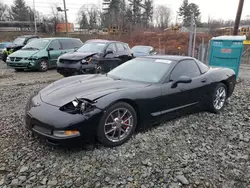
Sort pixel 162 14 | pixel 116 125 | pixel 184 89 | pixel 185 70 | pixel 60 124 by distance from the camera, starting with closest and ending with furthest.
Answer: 1. pixel 60 124
2. pixel 116 125
3. pixel 184 89
4. pixel 185 70
5. pixel 162 14

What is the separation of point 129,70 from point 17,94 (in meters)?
3.62

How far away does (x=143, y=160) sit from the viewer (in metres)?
2.77

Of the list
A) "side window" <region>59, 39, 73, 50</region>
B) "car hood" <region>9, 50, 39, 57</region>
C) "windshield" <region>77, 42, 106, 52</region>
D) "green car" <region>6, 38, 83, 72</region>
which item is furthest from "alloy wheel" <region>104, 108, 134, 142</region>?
"side window" <region>59, 39, 73, 50</region>

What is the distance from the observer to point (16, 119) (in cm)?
396

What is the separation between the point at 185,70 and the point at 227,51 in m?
4.92

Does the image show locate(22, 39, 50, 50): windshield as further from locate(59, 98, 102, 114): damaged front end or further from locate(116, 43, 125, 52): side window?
locate(59, 98, 102, 114): damaged front end

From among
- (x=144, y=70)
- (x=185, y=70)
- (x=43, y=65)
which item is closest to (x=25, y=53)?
(x=43, y=65)

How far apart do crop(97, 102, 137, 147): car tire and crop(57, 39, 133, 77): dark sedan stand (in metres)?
4.58

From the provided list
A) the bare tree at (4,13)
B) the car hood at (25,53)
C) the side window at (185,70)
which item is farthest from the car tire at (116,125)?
the bare tree at (4,13)

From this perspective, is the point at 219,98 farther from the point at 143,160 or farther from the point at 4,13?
the point at 4,13

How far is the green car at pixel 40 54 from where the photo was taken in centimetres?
953

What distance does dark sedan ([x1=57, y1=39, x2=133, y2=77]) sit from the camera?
24.1ft

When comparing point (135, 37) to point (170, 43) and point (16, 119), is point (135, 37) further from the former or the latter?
point (16, 119)

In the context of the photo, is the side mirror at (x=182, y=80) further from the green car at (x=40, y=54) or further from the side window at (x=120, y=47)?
the green car at (x=40, y=54)
